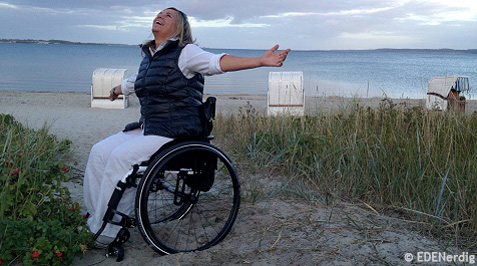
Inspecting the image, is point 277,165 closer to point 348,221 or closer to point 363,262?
point 348,221

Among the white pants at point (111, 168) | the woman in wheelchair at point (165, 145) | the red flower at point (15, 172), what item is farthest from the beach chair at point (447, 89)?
the red flower at point (15, 172)

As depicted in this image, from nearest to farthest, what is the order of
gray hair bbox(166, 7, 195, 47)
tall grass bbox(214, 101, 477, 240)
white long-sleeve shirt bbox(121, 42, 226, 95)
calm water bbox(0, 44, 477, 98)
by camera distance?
1. white long-sleeve shirt bbox(121, 42, 226, 95)
2. gray hair bbox(166, 7, 195, 47)
3. tall grass bbox(214, 101, 477, 240)
4. calm water bbox(0, 44, 477, 98)

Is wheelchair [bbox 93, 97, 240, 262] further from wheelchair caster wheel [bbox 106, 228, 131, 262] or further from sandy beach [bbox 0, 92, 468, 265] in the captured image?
sandy beach [bbox 0, 92, 468, 265]

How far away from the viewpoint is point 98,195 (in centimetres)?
330

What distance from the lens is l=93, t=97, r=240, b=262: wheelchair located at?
297cm

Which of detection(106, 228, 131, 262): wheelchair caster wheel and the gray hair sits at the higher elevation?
the gray hair

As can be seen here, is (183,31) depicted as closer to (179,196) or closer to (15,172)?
(179,196)

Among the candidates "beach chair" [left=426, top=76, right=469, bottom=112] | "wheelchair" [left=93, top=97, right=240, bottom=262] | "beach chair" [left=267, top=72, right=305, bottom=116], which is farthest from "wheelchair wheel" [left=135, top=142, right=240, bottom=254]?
"beach chair" [left=426, top=76, right=469, bottom=112]

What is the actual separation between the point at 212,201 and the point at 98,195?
1126mm

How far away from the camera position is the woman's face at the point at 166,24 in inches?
136

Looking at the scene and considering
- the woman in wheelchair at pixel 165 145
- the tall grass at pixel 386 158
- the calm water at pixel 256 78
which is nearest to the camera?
the woman in wheelchair at pixel 165 145

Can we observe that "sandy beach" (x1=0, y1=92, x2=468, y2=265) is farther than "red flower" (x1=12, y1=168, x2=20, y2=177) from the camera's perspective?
No

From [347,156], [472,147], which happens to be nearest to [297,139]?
[347,156]

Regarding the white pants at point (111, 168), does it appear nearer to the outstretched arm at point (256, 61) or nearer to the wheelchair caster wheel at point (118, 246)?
the wheelchair caster wheel at point (118, 246)
